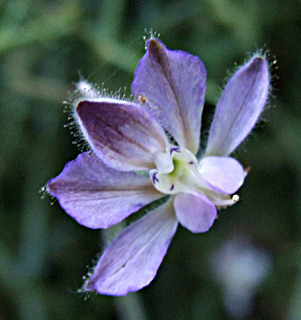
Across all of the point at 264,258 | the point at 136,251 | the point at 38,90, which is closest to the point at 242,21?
the point at 38,90

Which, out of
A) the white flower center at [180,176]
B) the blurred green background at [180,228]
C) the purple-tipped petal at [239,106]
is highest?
the purple-tipped petal at [239,106]

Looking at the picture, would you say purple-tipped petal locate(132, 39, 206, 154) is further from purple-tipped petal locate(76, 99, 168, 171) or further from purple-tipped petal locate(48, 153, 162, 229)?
purple-tipped petal locate(48, 153, 162, 229)

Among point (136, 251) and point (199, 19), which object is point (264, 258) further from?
point (136, 251)

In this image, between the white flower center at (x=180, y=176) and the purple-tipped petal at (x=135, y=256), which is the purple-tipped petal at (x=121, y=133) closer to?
the white flower center at (x=180, y=176)

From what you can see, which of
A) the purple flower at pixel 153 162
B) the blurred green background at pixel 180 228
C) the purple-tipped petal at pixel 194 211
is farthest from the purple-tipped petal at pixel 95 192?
the blurred green background at pixel 180 228

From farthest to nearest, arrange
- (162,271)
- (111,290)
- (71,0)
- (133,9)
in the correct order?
(162,271), (133,9), (71,0), (111,290)

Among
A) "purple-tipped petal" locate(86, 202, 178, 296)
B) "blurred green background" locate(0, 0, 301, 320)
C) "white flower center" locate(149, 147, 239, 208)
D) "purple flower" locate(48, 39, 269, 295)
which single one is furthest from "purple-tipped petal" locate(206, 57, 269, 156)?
"blurred green background" locate(0, 0, 301, 320)
